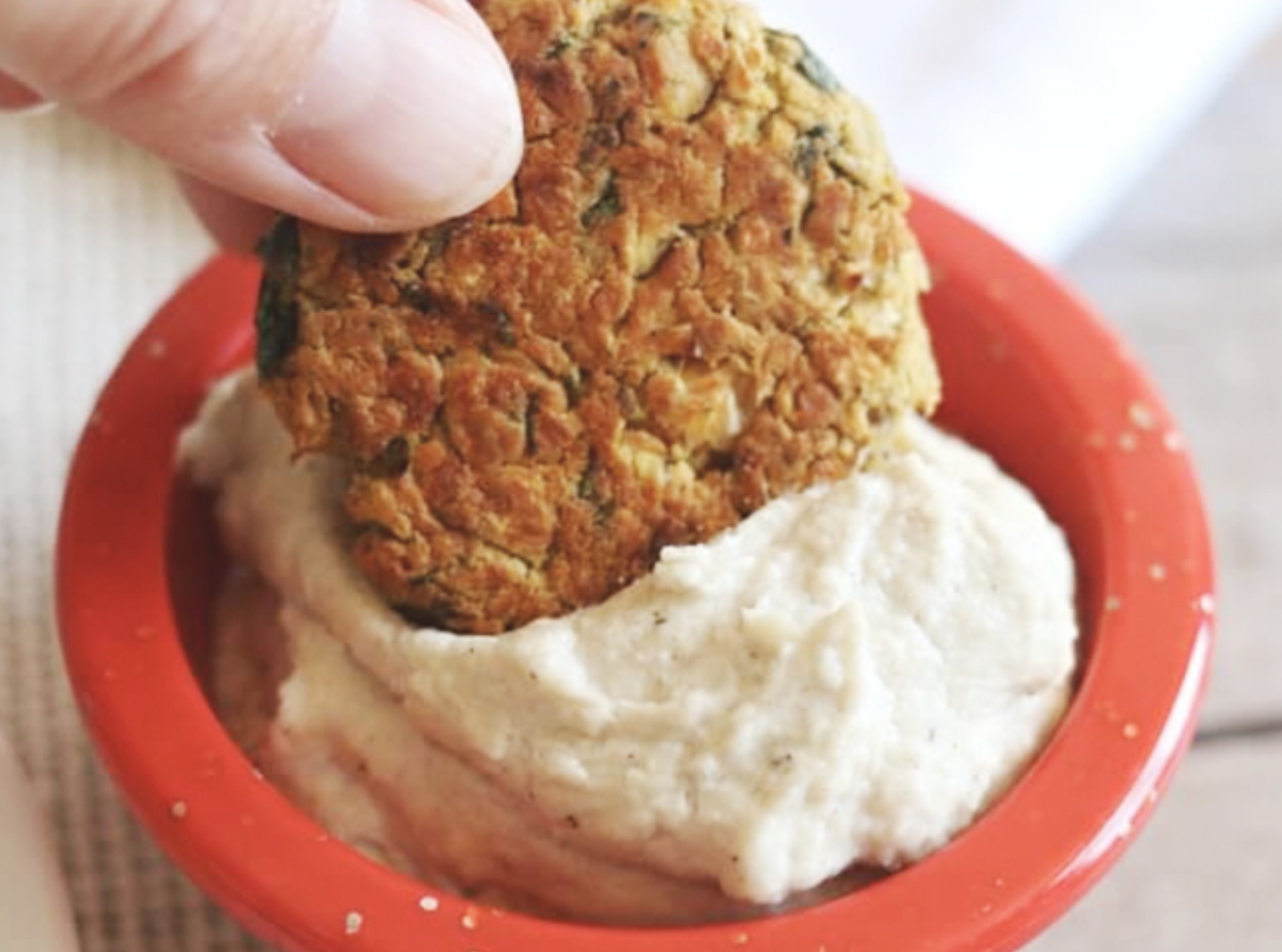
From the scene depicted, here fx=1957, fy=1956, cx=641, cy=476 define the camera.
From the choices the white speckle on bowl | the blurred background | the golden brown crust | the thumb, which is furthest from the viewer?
the blurred background

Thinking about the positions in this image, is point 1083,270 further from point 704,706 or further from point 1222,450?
point 704,706

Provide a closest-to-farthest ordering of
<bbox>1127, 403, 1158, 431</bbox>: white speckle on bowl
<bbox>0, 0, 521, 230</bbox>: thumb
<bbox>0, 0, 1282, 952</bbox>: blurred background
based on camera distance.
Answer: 1. <bbox>0, 0, 521, 230</bbox>: thumb
2. <bbox>1127, 403, 1158, 431</bbox>: white speckle on bowl
3. <bbox>0, 0, 1282, 952</bbox>: blurred background

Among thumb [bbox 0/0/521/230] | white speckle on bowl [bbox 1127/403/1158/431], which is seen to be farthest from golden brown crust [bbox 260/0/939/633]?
white speckle on bowl [bbox 1127/403/1158/431]

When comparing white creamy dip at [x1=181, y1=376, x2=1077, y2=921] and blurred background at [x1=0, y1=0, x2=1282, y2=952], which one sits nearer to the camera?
white creamy dip at [x1=181, y1=376, x2=1077, y2=921]

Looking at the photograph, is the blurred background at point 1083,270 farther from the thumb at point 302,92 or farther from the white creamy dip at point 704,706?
the thumb at point 302,92

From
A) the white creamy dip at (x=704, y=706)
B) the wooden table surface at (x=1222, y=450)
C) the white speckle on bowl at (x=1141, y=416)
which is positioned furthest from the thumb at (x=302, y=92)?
the wooden table surface at (x=1222, y=450)

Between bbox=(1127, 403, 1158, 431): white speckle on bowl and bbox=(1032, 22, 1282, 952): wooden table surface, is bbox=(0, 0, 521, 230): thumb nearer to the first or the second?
bbox=(1127, 403, 1158, 431): white speckle on bowl

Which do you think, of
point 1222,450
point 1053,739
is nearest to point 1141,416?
point 1053,739
